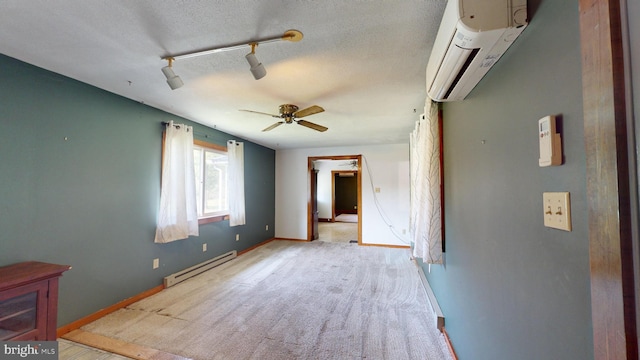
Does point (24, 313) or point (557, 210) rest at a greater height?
point (557, 210)

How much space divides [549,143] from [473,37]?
1.66 ft

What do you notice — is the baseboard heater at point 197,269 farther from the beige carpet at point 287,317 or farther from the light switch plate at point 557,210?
the light switch plate at point 557,210

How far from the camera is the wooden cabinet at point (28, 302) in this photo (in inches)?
57.1

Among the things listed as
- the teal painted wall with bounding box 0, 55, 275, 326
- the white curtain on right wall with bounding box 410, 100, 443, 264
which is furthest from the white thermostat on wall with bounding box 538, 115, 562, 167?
the teal painted wall with bounding box 0, 55, 275, 326

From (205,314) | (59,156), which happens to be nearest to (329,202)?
(205,314)

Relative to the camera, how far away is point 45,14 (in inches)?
51.3

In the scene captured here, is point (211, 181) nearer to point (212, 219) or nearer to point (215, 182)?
point (215, 182)

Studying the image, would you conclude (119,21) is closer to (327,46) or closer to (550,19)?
(327,46)

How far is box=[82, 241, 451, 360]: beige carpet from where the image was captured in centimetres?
183

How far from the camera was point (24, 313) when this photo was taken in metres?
1.52

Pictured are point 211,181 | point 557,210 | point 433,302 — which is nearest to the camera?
point 557,210

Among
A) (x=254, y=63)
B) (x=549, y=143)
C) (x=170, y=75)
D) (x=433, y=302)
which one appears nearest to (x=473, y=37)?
(x=549, y=143)

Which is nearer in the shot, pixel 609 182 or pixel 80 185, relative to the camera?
pixel 609 182

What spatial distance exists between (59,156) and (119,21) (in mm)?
1428
